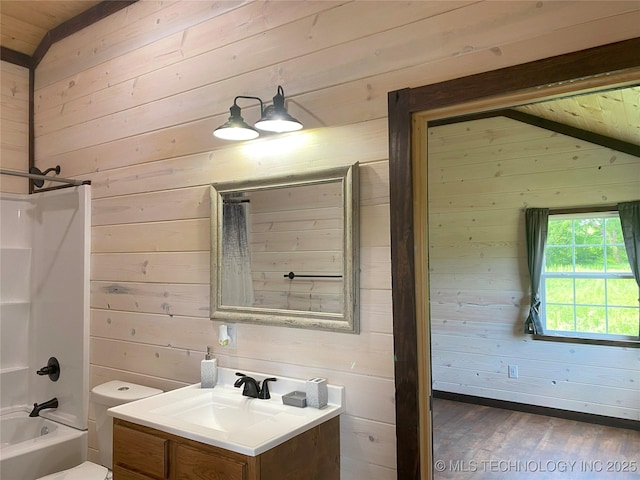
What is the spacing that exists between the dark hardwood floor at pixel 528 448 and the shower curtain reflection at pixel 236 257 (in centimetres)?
198

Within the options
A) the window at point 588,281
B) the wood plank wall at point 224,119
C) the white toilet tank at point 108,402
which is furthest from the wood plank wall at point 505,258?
the white toilet tank at point 108,402

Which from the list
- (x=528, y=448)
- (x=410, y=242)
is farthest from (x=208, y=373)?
(x=528, y=448)

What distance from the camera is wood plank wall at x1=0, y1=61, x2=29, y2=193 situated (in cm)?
327

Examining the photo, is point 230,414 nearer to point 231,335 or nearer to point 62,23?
point 231,335

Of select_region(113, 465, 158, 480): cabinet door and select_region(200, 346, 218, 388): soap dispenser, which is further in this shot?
select_region(200, 346, 218, 388): soap dispenser

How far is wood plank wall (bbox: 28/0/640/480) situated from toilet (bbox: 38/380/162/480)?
5.4 inches

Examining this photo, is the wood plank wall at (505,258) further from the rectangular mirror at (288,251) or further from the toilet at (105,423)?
the toilet at (105,423)

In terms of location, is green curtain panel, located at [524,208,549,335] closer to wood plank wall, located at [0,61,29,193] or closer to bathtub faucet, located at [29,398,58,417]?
bathtub faucet, located at [29,398,58,417]

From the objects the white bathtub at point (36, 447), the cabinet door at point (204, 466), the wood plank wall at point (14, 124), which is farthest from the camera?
the wood plank wall at point (14, 124)

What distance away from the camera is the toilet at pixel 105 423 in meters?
2.37

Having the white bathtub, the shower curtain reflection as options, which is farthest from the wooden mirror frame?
the white bathtub

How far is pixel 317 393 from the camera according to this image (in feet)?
6.05

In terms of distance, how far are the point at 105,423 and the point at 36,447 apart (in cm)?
51

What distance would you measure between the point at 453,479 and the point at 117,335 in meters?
2.38
